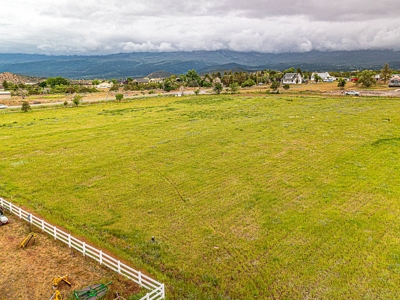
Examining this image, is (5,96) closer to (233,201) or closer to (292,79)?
(233,201)

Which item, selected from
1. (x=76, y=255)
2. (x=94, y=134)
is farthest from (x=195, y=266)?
(x=94, y=134)

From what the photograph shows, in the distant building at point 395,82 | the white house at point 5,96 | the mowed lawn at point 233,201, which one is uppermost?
the white house at point 5,96

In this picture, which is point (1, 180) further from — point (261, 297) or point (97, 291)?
point (261, 297)

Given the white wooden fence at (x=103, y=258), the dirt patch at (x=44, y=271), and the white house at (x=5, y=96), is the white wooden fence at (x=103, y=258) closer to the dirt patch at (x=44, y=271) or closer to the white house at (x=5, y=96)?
the dirt patch at (x=44, y=271)

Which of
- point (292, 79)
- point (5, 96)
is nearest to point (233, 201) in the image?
point (5, 96)

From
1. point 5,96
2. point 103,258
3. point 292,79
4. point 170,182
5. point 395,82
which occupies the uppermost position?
point 5,96

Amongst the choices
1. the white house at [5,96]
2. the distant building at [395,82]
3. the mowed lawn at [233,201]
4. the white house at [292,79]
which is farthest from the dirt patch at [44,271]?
the white house at [292,79]
